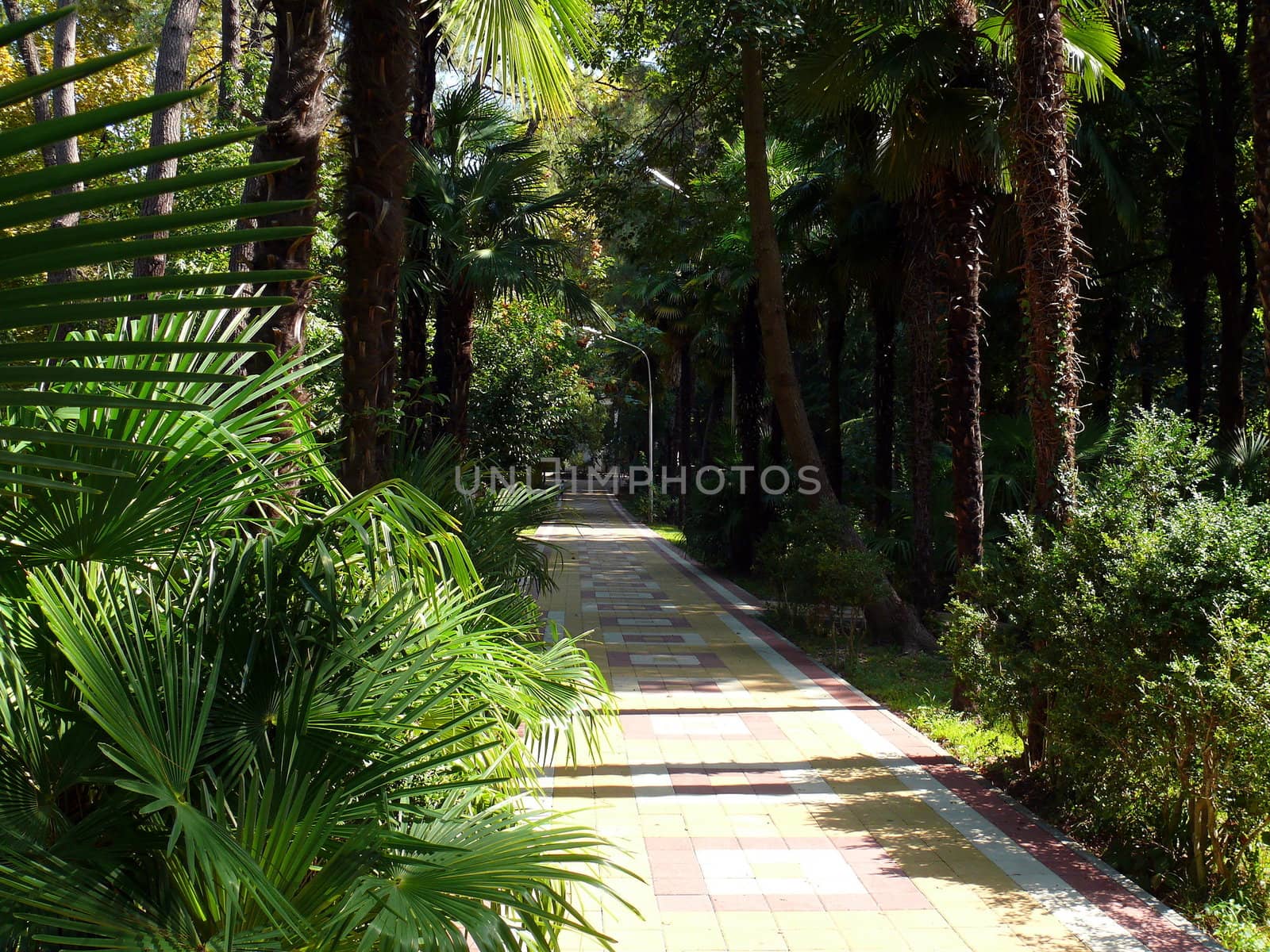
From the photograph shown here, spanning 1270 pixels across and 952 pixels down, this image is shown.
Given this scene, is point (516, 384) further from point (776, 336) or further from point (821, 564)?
point (821, 564)

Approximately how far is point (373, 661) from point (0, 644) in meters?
0.98

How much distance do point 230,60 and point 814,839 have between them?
15.5 m

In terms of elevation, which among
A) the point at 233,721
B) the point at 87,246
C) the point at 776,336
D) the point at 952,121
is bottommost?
the point at 233,721

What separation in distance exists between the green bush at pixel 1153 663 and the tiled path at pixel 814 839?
0.41 meters

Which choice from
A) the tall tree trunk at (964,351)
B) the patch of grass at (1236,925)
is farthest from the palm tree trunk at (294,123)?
the tall tree trunk at (964,351)

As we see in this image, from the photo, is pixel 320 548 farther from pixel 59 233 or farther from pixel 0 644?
pixel 59 233

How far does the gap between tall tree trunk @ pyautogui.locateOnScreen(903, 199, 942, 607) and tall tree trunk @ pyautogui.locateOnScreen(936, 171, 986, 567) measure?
2844mm

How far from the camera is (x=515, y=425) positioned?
70.1 ft

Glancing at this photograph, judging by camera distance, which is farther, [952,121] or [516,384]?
[516,384]

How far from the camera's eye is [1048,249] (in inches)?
273

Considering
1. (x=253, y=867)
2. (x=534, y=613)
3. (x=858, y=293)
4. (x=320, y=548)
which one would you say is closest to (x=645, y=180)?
(x=858, y=293)

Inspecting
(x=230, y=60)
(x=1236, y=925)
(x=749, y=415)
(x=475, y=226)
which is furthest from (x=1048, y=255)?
(x=230, y=60)

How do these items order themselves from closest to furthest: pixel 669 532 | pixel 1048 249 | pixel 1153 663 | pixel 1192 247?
1. pixel 1153 663
2. pixel 1048 249
3. pixel 1192 247
4. pixel 669 532

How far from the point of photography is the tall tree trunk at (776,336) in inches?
486
